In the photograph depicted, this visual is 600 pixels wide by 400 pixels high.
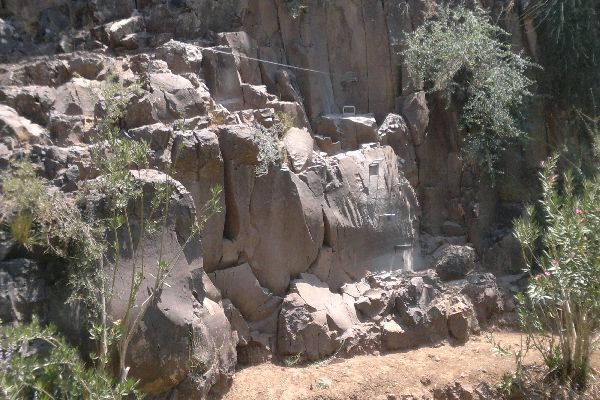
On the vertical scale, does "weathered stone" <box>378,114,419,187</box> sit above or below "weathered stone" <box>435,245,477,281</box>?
above

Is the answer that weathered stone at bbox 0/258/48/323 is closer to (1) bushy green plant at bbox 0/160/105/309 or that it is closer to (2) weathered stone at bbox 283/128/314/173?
(1) bushy green plant at bbox 0/160/105/309

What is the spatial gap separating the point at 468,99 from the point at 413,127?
3.21 ft

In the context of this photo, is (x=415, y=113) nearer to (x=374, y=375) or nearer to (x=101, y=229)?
(x=374, y=375)

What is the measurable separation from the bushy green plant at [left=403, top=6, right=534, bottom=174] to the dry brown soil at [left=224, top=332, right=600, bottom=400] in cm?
330

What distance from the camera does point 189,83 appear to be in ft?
27.8

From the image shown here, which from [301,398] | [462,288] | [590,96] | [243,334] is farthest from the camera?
[590,96]

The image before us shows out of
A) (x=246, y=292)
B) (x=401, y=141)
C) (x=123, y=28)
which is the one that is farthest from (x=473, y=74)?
(x=123, y=28)

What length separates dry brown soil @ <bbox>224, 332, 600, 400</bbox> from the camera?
7.63m

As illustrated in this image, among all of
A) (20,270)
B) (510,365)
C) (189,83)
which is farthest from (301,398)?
(189,83)

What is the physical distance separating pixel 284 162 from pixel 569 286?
3.61m

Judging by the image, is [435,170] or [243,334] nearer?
[243,334]

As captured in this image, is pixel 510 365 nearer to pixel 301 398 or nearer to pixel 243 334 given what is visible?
pixel 301 398

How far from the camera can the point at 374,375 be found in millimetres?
8039

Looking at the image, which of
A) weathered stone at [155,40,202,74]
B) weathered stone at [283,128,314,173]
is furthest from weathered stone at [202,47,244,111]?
weathered stone at [283,128,314,173]
